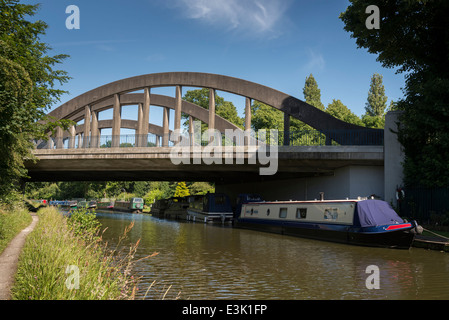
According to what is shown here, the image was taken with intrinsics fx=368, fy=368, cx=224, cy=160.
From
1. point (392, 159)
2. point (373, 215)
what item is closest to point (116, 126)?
point (392, 159)

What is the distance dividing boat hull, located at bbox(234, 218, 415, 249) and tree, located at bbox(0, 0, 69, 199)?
43.4ft

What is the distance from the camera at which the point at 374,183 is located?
23547 mm

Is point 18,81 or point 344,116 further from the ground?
point 344,116

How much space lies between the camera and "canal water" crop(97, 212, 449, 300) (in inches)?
311

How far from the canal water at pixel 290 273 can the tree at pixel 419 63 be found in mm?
7244

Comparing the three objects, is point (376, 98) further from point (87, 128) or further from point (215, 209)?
point (87, 128)

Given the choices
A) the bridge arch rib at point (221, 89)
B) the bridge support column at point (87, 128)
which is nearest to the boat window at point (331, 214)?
the bridge arch rib at point (221, 89)

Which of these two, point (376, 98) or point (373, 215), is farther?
point (376, 98)

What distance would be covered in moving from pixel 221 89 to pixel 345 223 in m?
17.7

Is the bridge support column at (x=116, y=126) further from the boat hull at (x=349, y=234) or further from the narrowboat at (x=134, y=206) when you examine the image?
the narrowboat at (x=134, y=206)

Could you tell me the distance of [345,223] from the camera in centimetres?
1702

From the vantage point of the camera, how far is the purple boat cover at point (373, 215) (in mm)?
15938

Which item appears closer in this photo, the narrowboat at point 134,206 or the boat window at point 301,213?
the boat window at point 301,213

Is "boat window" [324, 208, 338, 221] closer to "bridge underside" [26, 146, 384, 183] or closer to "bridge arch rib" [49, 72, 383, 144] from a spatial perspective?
"bridge underside" [26, 146, 384, 183]
